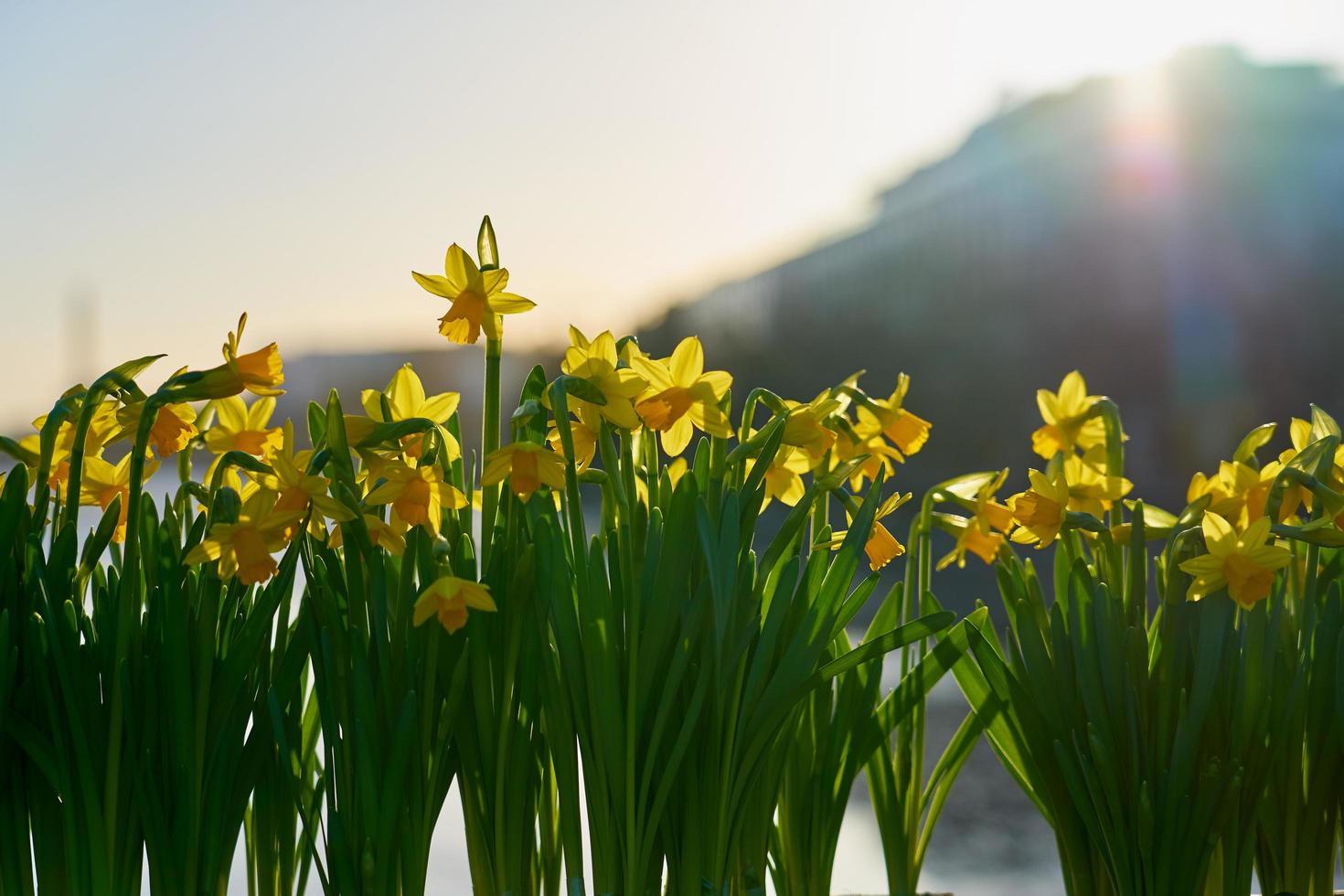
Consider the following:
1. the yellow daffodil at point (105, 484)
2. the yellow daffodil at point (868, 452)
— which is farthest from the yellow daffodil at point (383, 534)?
the yellow daffodil at point (868, 452)

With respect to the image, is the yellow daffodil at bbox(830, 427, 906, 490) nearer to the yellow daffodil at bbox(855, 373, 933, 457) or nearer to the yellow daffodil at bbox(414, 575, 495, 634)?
the yellow daffodil at bbox(855, 373, 933, 457)

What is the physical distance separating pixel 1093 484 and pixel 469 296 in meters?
0.45

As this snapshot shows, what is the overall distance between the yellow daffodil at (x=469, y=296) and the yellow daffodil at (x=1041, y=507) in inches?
13.9

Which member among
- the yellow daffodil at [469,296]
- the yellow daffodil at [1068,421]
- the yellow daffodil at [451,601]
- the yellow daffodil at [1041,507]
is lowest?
the yellow daffodil at [451,601]

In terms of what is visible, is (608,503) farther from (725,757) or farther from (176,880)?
(176,880)

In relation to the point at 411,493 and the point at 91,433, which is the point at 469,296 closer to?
the point at 411,493

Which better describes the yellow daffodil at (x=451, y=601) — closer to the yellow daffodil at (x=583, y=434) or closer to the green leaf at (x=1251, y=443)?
the yellow daffodil at (x=583, y=434)

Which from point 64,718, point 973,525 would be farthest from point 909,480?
point 64,718

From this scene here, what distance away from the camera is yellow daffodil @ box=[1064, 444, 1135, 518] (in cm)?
76

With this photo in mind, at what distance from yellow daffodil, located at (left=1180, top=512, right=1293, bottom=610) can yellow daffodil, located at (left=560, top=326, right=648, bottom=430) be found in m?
0.36

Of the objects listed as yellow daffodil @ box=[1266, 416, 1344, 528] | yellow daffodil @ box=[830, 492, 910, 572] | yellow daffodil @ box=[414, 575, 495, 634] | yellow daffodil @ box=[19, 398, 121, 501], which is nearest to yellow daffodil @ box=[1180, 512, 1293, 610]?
yellow daffodil @ box=[1266, 416, 1344, 528]

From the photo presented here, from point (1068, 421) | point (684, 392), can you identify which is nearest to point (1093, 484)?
point (1068, 421)

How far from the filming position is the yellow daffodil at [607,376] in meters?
0.66

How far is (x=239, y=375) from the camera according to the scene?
64 centimetres
